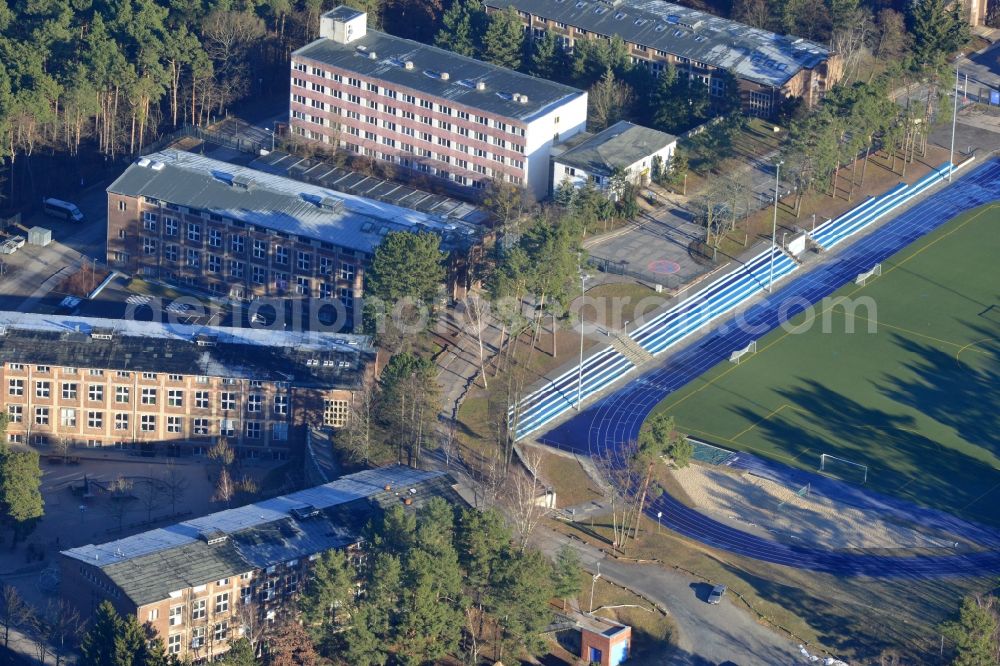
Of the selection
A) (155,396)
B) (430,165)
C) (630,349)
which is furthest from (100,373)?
(430,165)

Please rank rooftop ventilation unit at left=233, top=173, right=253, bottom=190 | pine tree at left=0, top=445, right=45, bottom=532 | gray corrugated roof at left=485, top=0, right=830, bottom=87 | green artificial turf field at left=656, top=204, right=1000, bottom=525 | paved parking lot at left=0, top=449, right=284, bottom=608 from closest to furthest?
1. paved parking lot at left=0, top=449, right=284, bottom=608
2. pine tree at left=0, top=445, right=45, bottom=532
3. green artificial turf field at left=656, top=204, right=1000, bottom=525
4. rooftop ventilation unit at left=233, top=173, right=253, bottom=190
5. gray corrugated roof at left=485, top=0, right=830, bottom=87

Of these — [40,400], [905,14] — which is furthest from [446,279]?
[905,14]

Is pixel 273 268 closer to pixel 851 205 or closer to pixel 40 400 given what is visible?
pixel 40 400

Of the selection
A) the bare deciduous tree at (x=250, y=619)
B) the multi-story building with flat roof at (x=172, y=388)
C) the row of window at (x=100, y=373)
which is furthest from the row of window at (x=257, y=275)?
the bare deciduous tree at (x=250, y=619)

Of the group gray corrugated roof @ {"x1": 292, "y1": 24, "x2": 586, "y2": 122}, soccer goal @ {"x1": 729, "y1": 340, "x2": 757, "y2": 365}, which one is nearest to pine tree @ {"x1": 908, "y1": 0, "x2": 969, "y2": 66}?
gray corrugated roof @ {"x1": 292, "y1": 24, "x2": 586, "y2": 122}

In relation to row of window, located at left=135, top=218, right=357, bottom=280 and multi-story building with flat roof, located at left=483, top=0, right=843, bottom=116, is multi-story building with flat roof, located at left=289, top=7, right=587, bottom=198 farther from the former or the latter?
row of window, located at left=135, top=218, right=357, bottom=280

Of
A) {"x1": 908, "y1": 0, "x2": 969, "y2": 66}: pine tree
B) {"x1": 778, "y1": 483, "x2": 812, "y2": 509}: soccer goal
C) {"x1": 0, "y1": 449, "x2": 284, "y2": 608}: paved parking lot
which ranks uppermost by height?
{"x1": 908, "y1": 0, "x2": 969, "y2": 66}: pine tree

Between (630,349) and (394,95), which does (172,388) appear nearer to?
(630,349)
